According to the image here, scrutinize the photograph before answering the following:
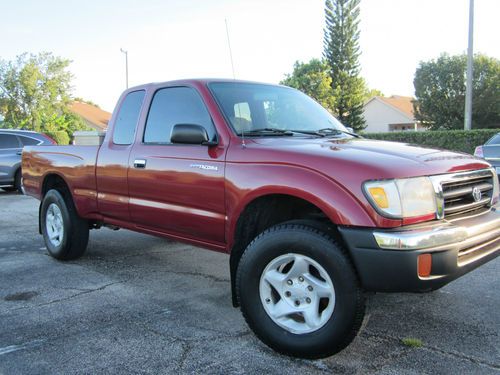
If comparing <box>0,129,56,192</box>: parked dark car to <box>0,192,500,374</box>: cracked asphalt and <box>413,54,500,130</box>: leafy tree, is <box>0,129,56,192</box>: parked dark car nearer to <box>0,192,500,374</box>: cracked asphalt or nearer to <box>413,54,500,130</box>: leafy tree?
<box>0,192,500,374</box>: cracked asphalt

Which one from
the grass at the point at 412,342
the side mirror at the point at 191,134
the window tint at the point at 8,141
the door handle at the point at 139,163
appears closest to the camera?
the grass at the point at 412,342

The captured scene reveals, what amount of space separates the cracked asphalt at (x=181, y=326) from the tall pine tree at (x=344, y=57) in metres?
40.8

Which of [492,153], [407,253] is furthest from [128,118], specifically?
[492,153]

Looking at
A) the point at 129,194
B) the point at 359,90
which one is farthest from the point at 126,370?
the point at 359,90

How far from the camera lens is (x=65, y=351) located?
10.3ft

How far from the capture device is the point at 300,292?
3.01m

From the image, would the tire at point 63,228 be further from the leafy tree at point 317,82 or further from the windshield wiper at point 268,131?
the leafy tree at point 317,82

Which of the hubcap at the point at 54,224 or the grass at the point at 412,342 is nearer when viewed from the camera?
the grass at the point at 412,342

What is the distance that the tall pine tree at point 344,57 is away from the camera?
140 feet

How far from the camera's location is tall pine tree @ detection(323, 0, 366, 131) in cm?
4259

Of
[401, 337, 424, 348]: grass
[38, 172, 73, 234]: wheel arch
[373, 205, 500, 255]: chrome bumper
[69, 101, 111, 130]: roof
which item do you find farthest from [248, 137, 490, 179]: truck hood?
[69, 101, 111, 130]: roof

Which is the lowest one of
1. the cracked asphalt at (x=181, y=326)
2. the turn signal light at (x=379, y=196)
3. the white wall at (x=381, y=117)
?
the cracked asphalt at (x=181, y=326)

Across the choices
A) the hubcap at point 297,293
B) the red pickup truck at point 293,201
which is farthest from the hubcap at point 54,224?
the hubcap at point 297,293

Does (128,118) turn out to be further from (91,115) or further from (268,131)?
(91,115)
